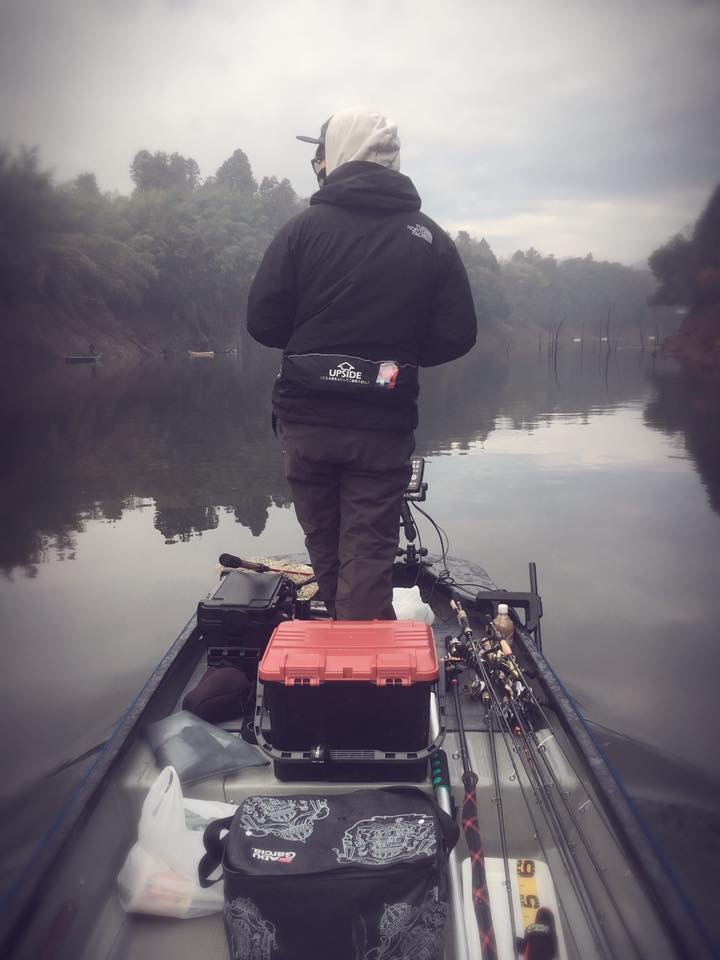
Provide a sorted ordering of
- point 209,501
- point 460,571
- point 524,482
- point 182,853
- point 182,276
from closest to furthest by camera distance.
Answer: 1. point 182,853
2. point 460,571
3. point 209,501
4. point 524,482
5. point 182,276

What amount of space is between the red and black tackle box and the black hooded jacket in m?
0.89

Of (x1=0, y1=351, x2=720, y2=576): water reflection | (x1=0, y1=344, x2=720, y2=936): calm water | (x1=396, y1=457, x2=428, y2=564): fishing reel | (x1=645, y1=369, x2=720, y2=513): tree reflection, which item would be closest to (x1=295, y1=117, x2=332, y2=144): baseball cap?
(x1=396, y1=457, x2=428, y2=564): fishing reel

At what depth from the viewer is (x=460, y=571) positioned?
199 inches

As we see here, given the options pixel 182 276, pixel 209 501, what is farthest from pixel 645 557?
pixel 182 276

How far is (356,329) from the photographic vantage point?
108 inches

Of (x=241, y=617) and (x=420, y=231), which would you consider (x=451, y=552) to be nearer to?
(x=241, y=617)

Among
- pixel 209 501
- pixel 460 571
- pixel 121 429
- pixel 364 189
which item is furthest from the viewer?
pixel 121 429

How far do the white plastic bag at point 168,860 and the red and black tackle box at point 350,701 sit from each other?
1.04 feet

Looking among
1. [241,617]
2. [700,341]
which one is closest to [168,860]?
[241,617]

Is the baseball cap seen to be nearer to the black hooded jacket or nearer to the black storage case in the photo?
the black hooded jacket

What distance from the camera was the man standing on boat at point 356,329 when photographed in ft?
9.00

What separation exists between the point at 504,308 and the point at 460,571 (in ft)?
365

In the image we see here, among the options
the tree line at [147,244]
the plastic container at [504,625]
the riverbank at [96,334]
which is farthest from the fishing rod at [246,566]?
the tree line at [147,244]

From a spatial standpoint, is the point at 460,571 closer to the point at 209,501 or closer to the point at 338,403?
the point at 338,403
